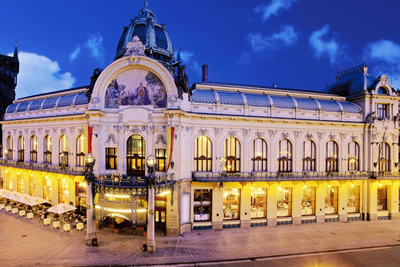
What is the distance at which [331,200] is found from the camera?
29156 mm

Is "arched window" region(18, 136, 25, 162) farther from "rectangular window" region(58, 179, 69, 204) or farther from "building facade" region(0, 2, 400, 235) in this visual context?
"rectangular window" region(58, 179, 69, 204)

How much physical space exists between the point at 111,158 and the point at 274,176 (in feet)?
57.8

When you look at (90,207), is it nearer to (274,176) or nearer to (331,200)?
(274,176)

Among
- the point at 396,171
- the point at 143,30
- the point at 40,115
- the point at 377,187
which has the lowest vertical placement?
the point at 377,187

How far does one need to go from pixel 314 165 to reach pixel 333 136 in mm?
4173

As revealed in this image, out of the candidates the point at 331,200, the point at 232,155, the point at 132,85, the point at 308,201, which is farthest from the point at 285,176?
the point at 132,85

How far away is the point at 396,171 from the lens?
30609mm

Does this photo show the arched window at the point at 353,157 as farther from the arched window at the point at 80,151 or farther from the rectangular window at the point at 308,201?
the arched window at the point at 80,151

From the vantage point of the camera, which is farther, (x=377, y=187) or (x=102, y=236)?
(x=377, y=187)

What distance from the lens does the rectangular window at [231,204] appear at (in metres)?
26.4

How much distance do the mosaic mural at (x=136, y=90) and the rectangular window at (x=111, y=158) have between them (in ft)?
15.3

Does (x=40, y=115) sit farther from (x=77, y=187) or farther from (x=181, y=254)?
(x=181, y=254)

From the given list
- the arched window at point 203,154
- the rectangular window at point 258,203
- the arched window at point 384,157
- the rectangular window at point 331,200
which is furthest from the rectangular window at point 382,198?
the arched window at point 203,154

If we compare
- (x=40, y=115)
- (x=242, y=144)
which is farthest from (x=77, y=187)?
(x=242, y=144)
